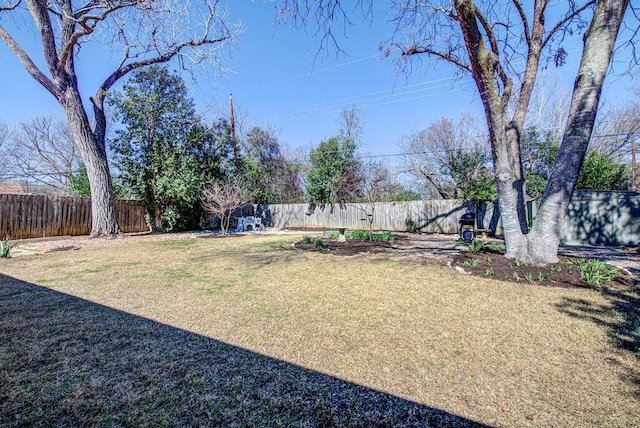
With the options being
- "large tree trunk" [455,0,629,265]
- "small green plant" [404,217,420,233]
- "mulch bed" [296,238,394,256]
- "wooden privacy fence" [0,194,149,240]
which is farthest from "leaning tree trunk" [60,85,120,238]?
"small green plant" [404,217,420,233]

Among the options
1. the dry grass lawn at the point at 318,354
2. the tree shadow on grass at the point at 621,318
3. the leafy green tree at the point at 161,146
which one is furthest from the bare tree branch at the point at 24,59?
the tree shadow on grass at the point at 621,318

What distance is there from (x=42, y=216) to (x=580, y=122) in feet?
47.3

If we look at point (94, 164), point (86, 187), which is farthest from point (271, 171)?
point (94, 164)

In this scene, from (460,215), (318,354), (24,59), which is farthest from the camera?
(460,215)

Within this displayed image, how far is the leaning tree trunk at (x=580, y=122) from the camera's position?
4164 millimetres

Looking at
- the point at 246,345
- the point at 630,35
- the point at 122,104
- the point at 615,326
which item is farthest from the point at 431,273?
the point at 122,104

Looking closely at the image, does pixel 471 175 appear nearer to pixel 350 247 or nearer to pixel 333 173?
pixel 333 173

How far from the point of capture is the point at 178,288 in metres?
4.02

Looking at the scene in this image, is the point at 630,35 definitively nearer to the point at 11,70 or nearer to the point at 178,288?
the point at 178,288

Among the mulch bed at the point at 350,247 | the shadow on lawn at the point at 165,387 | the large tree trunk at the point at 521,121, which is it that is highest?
the large tree trunk at the point at 521,121

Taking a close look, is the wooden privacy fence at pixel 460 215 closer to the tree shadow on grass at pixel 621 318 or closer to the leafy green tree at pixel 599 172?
the leafy green tree at pixel 599 172

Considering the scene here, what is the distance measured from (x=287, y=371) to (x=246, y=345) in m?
0.53

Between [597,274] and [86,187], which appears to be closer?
[597,274]

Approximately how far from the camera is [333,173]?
15.3 m
